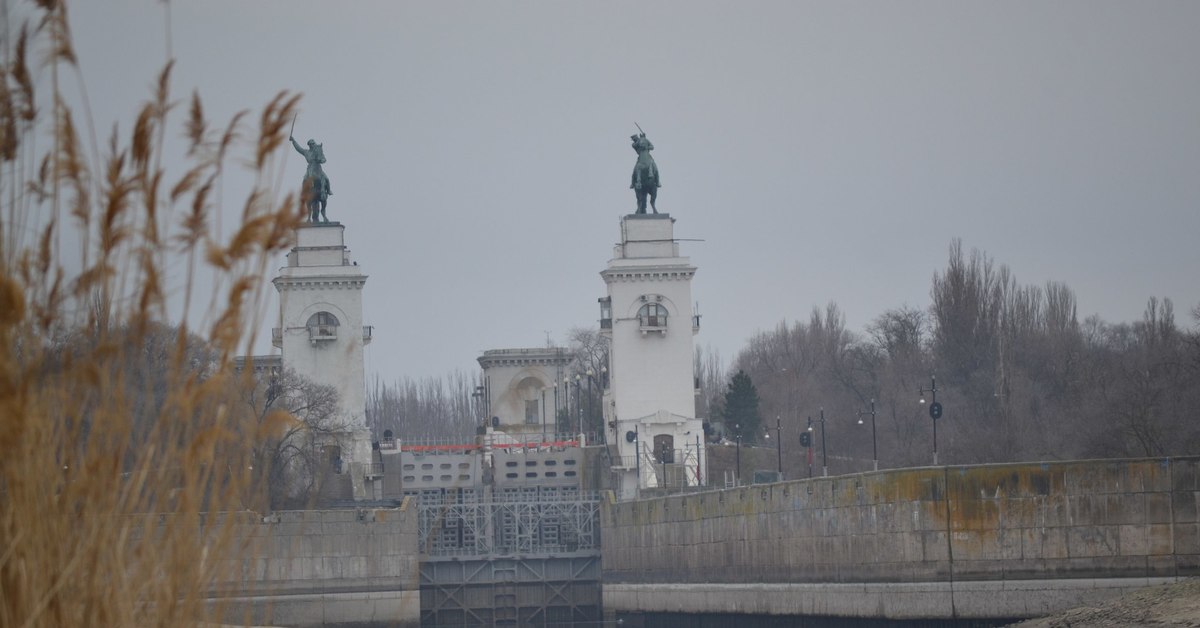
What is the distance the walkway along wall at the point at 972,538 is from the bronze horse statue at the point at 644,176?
92.7 ft

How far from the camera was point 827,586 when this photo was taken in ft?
144

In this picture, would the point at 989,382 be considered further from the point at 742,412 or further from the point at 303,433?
the point at 303,433

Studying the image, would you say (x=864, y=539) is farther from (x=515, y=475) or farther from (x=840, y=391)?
(x=840, y=391)

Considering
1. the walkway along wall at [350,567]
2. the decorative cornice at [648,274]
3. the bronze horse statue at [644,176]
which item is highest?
the bronze horse statue at [644,176]

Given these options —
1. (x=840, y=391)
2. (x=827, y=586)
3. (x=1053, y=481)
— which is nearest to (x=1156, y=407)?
(x=827, y=586)

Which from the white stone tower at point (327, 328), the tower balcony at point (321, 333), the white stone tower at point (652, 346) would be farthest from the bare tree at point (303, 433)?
the white stone tower at point (652, 346)

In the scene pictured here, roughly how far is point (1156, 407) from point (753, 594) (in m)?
23.2

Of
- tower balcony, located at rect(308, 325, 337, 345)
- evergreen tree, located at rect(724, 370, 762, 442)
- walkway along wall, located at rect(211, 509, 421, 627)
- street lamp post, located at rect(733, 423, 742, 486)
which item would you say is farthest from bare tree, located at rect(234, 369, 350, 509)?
evergreen tree, located at rect(724, 370, 762, 442)

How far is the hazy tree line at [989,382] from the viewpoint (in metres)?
68.2

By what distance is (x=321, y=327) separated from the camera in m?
77.0

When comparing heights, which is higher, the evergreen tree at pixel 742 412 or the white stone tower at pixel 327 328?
the white stone tower at pixel 327 328

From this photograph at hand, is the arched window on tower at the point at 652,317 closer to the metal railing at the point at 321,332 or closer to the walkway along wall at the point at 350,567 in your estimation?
the metal railing at the point at 321,332

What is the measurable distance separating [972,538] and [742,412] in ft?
176

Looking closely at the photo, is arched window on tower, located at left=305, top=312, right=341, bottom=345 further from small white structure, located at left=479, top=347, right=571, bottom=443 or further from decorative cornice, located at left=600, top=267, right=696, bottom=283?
small white structure, located at left=479, top=347, right=571, bottom=443
